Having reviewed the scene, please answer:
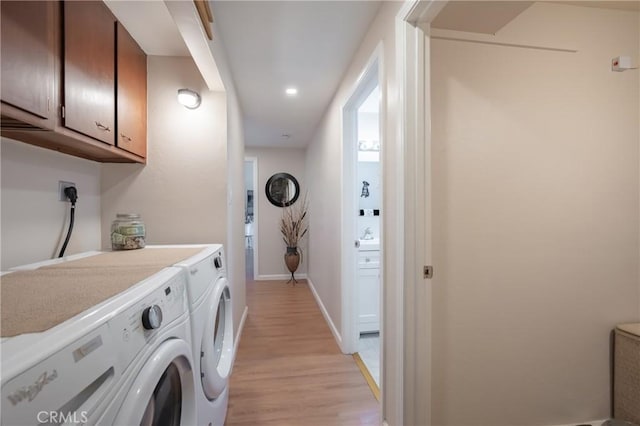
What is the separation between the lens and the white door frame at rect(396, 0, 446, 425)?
1137 mm

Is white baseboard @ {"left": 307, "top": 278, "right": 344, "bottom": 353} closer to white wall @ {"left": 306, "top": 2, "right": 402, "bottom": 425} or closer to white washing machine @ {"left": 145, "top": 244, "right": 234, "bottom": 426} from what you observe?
white wall @ {"left": 306, "top": 2, "right": 402, "bottom": 425}

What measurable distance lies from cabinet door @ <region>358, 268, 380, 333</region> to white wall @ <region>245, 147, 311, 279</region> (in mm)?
2213

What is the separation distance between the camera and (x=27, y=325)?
18.6 inches

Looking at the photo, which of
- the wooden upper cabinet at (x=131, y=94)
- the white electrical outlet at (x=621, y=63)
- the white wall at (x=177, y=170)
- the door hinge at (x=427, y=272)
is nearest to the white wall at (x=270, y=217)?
the white wall at (x=177, y=170)

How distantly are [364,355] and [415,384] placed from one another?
3.76 feet

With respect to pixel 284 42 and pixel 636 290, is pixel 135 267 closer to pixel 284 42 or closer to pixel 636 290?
pixel 284 42

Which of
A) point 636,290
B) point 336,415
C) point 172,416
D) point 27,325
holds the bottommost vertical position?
point 336,415

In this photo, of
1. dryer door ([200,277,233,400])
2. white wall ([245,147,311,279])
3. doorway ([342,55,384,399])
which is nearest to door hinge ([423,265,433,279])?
doorway ([342,55,384,399])

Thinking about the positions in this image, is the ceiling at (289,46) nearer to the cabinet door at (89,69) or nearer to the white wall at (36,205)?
the cabinet door at (89,69)

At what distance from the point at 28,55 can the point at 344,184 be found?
1.80 metres

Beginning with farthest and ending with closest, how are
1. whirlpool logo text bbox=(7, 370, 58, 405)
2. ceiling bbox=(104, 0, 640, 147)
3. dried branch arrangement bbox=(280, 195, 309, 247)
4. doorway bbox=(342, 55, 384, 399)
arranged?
dried branch arrangement bbox=(280, 195, 309, 247) → doorway bbox=(342, 55, 384, 399) → ceiling bbox=(104, 0, 640, 147) → whirlpool logo text bbox=(7, 370, 58, 405)

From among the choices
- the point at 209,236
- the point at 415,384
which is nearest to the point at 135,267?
the point at 209,236

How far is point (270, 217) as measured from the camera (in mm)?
4645

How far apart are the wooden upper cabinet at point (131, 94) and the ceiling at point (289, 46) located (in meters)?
0.53
